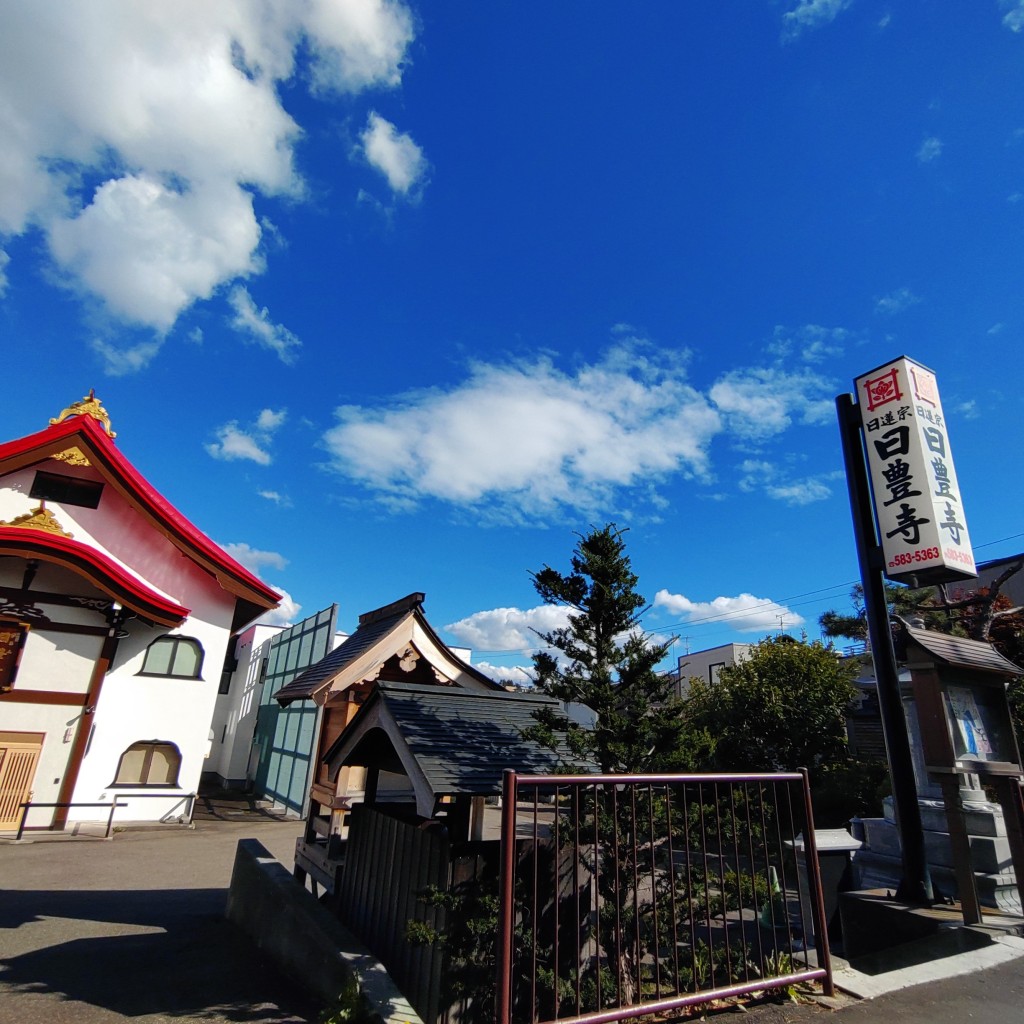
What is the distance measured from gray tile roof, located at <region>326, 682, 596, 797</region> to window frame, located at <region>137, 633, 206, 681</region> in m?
12.8

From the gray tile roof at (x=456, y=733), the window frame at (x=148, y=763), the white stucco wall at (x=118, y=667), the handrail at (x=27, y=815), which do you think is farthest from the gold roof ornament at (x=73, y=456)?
the gray tile roof at (x=456, y=733)

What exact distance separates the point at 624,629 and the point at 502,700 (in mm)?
1640

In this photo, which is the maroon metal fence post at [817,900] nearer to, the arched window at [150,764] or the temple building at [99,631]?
the temple building at [99,631]

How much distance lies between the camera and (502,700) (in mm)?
5793

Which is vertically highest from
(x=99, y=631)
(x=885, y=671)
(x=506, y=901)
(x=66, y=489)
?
(x=66, y=489)

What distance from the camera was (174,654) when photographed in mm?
16125

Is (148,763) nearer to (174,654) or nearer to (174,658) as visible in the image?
(174,658)

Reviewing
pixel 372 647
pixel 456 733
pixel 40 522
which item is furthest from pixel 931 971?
pixel 40 522

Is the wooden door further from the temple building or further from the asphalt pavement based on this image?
the asphalt pavement

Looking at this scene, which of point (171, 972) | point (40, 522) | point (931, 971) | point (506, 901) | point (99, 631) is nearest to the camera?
point (506, 901)

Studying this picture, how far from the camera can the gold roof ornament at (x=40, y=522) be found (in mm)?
14266

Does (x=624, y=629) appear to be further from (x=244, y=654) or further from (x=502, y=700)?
(x=244, y=654)

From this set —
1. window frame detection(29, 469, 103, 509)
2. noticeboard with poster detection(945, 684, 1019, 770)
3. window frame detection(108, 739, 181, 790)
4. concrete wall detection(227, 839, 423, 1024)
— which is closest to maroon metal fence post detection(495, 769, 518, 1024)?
concrete wall detection(227, 839, 423, 1024)

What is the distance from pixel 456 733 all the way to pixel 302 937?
266 cm
